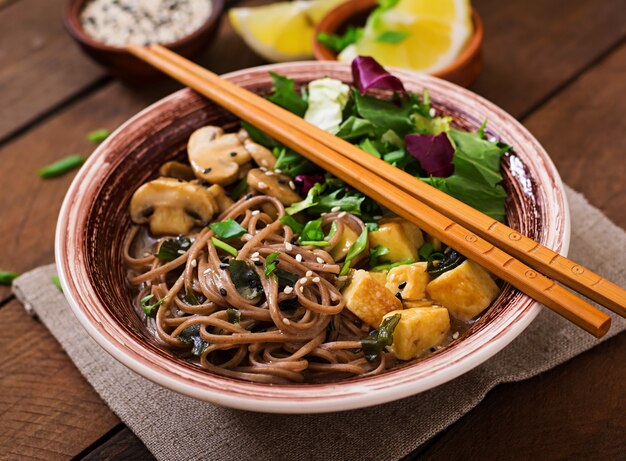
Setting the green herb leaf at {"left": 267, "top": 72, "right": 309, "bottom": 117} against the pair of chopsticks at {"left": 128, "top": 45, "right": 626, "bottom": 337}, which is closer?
the pair of chopsticks at {"left": 128, "top": 45, "right": 626, "bottom": 337}

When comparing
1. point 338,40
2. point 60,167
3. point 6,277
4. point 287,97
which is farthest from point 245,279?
point 338,40

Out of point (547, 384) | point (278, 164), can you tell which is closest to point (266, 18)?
point (278, 164)

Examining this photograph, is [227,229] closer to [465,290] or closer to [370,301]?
[370,301]

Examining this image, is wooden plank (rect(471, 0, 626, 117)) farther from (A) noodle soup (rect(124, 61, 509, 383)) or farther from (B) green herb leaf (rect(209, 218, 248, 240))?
(B) green herb leaf (rect(209, 218, 248, 240))

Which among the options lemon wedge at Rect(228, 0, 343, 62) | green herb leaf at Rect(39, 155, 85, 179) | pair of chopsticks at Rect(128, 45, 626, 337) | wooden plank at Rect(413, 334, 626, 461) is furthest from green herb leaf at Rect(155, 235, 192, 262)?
lemon wedge at Rect(228, 0, 343, 62)

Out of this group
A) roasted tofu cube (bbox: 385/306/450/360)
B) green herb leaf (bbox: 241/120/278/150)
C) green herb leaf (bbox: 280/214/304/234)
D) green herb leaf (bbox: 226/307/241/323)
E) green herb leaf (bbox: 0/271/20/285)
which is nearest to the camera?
roasted tofu cube (bbox: 385/306/450/360)

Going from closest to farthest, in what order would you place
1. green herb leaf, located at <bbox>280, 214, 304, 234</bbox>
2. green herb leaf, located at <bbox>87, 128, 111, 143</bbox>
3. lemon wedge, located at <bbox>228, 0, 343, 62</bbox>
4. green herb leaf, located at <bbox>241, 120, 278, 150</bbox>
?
green herb leaf, located at <bbox>280, 214, 304, 234</bbox>
green herb leaf, located at <bbox>241, 120, 278, 150</bbox>
green herb leaf, located at <bbox>87, 128, 111, 143</bbox>
lemon wedge, located at <bbox>228, 0, 343, 62</bbox>
